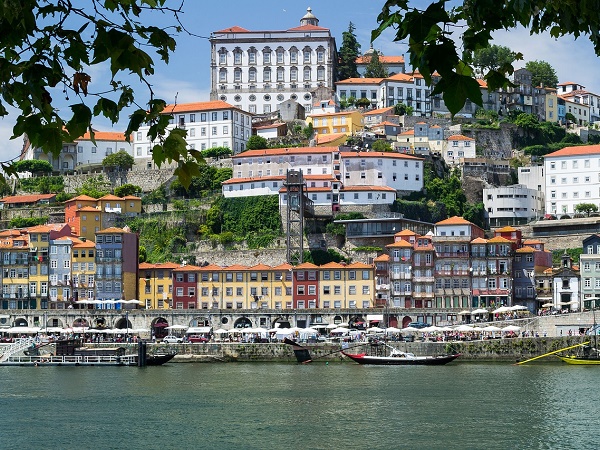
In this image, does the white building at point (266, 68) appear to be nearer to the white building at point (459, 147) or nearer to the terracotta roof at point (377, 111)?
the terracotta roof at point (377, 111)

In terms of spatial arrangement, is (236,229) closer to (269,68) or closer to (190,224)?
(190,224)

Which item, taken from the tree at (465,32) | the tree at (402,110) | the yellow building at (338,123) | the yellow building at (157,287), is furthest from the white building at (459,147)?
the tree at (465,32)

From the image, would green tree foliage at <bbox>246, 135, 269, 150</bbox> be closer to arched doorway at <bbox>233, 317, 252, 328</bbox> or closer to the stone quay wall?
arched doorway at <bbox>233, 317, 252, 328</bbox>

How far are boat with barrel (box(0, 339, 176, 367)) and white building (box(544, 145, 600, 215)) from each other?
42878mm

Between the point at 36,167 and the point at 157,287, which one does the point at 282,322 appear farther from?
the point at 36,167

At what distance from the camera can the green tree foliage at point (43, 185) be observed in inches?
3777

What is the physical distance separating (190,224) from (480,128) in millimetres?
32071

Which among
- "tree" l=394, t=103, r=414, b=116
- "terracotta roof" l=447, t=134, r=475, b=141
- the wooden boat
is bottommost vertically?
the wooden boat

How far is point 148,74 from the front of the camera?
5.82 meters

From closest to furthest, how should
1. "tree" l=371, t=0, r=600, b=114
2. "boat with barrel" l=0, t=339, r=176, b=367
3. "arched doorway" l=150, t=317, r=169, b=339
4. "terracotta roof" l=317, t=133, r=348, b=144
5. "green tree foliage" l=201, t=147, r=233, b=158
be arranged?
"tree" l=371, t=0, r=600, b=114
"boat with barrel" l=0, t=339, r=176, b=367
"arched doorway" l=150, t=317, r=169, b=339
"terracotta roof" l=317, t=133, r=348, b=144
"green tree foliage" l=201, t=147, r=233, b=158

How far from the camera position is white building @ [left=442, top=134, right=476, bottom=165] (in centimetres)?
9718

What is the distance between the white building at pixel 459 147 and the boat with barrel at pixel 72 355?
4303cm

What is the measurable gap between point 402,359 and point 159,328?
19701mm

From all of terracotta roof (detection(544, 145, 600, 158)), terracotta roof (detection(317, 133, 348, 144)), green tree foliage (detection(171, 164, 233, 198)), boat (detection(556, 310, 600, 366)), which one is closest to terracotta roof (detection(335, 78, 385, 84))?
terracotta roof (detection(317, 133, 348, 144))
